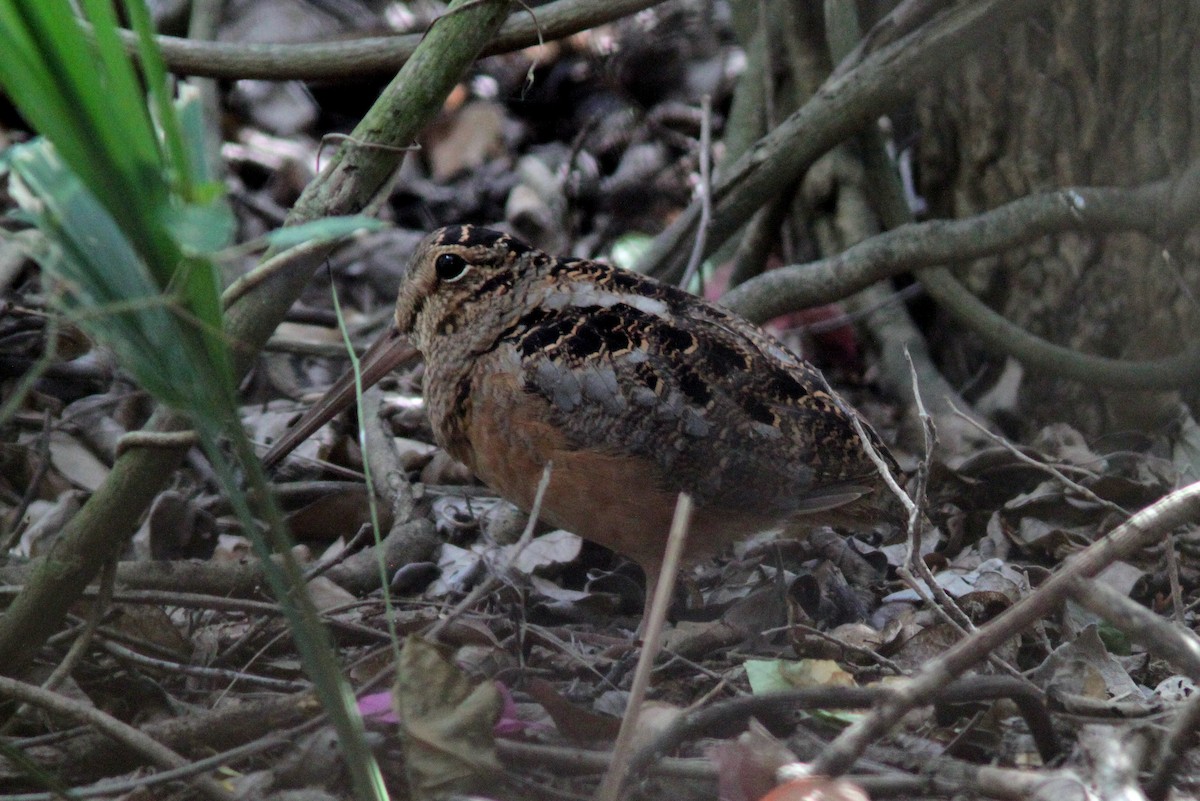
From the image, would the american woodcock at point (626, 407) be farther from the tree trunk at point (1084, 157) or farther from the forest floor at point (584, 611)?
the tree trunk at point (1084, 157)

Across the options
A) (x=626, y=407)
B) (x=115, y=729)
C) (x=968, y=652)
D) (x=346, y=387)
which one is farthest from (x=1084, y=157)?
(x=115, y=729)

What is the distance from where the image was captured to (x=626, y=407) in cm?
293

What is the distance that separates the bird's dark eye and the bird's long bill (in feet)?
0.96

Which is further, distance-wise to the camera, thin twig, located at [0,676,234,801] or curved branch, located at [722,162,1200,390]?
curved branch, located at [722,162,1200,390]

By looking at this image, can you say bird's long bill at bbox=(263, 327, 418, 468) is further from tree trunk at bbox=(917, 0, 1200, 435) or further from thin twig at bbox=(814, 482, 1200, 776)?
tree trunk at bbox=(917, 0, 1200, 435)

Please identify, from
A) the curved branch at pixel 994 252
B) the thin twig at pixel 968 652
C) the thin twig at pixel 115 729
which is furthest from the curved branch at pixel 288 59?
the thin twig at pixel 968 652

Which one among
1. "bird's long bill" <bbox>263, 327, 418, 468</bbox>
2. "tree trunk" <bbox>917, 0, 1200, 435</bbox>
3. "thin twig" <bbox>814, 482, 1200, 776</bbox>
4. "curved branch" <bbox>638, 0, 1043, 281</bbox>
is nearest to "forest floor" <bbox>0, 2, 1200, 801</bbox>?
"thin twig" <bbox>814, 482, 1200, 776</bbox>

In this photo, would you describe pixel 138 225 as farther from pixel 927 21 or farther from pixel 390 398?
pixel 927 21

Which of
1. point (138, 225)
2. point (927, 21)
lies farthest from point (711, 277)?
point (138, 225)

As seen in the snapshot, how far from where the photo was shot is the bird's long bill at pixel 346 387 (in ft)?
11.4

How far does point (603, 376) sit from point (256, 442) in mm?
1496

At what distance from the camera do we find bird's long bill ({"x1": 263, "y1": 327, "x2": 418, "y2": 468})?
3.47m

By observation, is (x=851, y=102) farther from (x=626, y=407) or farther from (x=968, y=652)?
(x=968, y=652)

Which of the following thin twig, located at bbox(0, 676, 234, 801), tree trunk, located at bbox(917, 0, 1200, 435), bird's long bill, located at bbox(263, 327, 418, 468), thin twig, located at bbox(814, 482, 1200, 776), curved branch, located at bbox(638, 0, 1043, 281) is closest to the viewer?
thin twig, located at bbox(814, 482, 1200, 776)
